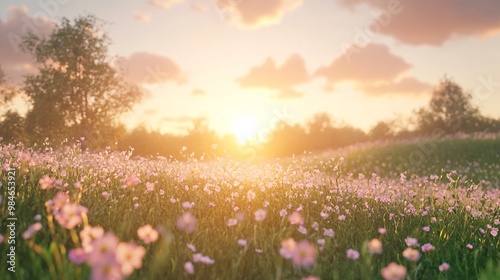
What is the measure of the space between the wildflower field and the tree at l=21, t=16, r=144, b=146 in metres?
23.9

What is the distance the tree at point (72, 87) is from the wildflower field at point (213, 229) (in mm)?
23867

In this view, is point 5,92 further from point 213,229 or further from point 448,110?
point 448,110

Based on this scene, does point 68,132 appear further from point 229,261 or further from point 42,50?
point 229,261

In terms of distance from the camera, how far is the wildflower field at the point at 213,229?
2604mm

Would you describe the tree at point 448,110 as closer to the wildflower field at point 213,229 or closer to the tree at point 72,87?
the tree at point 72,87

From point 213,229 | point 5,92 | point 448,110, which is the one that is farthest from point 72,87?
point 448,110

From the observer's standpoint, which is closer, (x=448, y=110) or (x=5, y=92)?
(x=5, y=92)

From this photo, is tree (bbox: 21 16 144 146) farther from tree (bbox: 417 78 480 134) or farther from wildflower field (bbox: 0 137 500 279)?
tree (bbox: 417 78 480 134)

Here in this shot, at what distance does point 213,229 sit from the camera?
4.41m

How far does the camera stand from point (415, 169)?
21.8 meters

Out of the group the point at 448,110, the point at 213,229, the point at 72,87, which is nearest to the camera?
the point at 213,229

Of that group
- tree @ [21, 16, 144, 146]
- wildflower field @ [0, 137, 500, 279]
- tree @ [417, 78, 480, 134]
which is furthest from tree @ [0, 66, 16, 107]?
tree @ [417, 78, 480, 134]

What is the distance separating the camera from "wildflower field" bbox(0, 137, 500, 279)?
2604 mm

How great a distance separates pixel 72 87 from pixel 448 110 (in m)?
44.5
